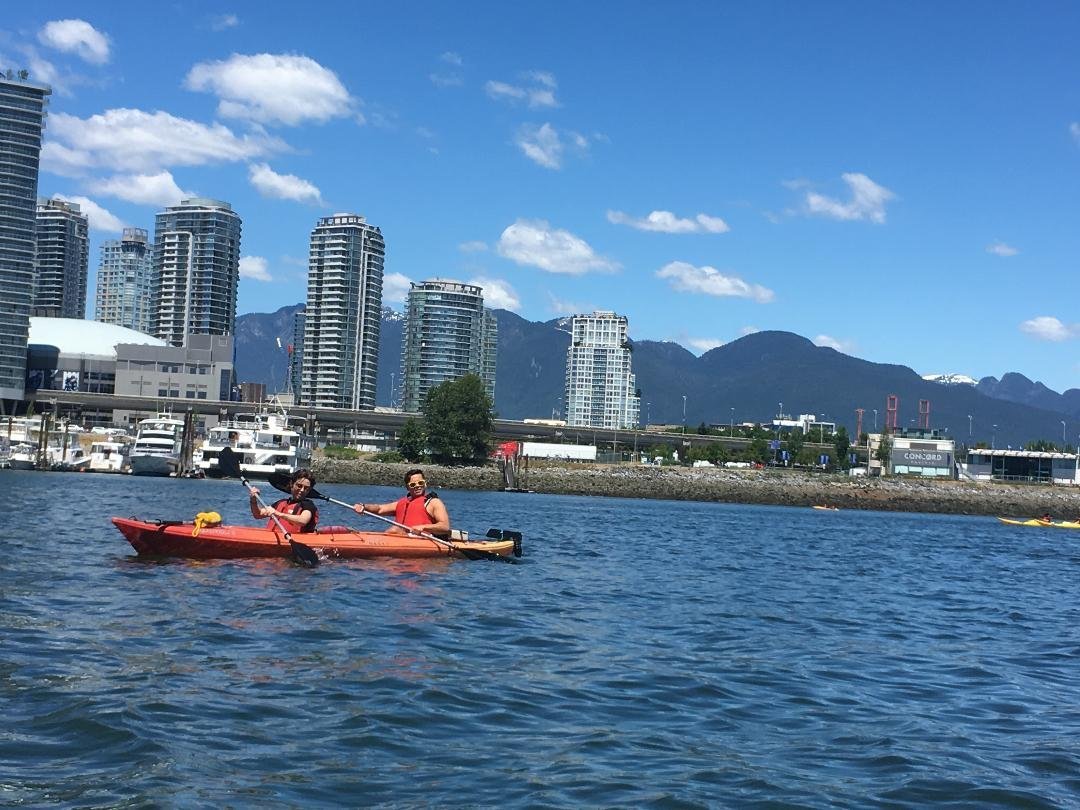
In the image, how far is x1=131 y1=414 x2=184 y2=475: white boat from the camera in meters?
87.6

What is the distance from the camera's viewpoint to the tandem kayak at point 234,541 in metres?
21.3

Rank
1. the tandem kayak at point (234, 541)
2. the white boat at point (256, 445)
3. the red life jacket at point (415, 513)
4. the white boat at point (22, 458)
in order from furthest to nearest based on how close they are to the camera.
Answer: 1. the white boat at point (22, 458)
2. the white boat at point (256, 445)
3. the red life jacket at point (415, 513)
4. the tandem kayak at point (234, 541)

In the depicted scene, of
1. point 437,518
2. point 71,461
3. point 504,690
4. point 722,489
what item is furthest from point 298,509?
point 722,489

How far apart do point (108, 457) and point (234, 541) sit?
79.4 meters

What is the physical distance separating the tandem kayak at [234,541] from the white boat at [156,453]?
69407 mm

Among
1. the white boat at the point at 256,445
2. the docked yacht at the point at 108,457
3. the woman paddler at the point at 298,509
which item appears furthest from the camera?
the docked yacht at the point at 108,457

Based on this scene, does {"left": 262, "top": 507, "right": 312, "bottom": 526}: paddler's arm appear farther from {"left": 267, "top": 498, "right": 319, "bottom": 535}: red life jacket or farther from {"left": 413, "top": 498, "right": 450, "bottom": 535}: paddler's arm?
{"left": 413, "top": 498, "right": 450, "bottom": 535}: paddler's arm

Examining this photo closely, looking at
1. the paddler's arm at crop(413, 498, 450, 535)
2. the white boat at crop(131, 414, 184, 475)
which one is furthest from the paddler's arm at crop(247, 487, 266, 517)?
the white boat at crop(131, 414, 184, 475)

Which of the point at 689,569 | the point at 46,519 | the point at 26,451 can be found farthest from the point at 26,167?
the point at 689,569

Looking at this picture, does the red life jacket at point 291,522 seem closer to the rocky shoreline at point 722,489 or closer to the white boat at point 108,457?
the white boat at point 108,457

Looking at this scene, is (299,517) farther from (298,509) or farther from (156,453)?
(156,453)

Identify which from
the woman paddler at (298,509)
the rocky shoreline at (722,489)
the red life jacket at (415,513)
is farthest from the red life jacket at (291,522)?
the rocky shoreline at (722,489)

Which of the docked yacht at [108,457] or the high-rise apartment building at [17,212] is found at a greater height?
the high-rise apartment building at [17,212]

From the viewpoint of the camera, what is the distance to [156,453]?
287 ft
